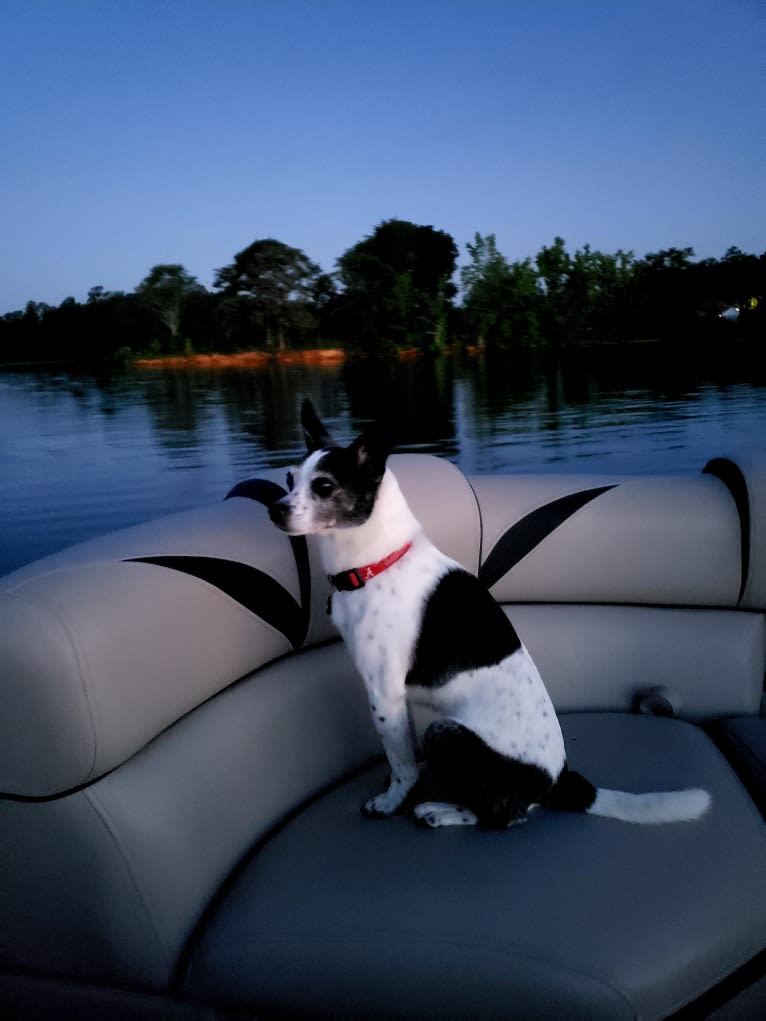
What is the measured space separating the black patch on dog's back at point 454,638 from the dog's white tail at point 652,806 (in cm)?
36

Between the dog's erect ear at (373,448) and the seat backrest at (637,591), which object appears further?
the seat backrest at (637,591)

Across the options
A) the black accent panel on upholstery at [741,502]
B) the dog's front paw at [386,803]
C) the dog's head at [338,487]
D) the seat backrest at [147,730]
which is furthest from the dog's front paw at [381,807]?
the black accent panel on upholstery at [741,502]

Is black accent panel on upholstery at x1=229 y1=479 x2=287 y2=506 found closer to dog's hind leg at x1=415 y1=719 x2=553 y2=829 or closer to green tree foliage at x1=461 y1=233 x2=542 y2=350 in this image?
dog's hind leg at x1=415 y1=719 x2=553 y2=829

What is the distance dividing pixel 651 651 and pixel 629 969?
105 centimetres

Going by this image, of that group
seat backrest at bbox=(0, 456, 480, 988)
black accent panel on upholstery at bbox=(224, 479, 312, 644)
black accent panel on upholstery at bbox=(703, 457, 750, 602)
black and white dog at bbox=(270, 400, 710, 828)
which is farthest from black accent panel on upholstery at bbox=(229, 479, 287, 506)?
black accent panel on upholstery at bbox=(703, 457, 750, 602)

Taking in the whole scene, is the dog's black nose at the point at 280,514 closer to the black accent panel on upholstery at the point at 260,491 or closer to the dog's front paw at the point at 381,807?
the black accent panel on upholstery at the point at 260,491

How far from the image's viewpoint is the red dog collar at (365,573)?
1574 mm

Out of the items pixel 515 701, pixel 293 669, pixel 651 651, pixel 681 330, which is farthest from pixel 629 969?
pixel 681 330

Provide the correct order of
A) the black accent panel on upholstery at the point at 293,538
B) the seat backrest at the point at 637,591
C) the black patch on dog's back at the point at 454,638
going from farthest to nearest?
the seat backrest at the point at 637,591 < the black accent panel on upholstery at the point at 293,538 < the black patch on dog's back at the point at 454,638

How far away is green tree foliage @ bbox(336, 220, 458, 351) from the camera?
10141 mm

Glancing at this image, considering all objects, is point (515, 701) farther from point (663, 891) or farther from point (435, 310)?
point (435, 310)

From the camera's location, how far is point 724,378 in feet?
20.8

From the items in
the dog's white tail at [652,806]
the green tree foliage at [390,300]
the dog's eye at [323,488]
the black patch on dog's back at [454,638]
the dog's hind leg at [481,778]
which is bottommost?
the dog's white tail at [652,806]

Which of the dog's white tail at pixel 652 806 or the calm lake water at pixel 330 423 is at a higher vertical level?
the calm lake water at pixel 330 423
